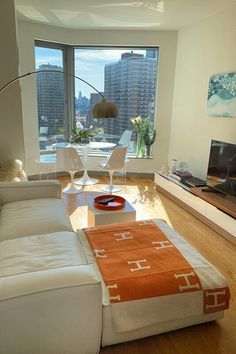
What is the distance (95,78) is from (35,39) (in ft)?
4.14

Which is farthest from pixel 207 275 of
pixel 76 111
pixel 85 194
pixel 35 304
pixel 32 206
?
pixel 76 111

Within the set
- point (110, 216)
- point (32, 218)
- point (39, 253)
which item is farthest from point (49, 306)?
point (110, 216)

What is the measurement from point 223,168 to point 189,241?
1.03 m

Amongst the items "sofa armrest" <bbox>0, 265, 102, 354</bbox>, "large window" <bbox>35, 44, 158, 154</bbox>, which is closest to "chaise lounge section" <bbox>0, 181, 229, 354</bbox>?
"sofa armrest" <bbox>0, 265, 102, 354</bbox>

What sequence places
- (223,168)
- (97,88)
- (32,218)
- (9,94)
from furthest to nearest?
1. (97,88)
2. (9,94)
3. (223,168)
4. (32,218)

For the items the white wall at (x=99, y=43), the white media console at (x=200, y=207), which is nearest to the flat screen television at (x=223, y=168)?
the white media console at (x=200, y=207)

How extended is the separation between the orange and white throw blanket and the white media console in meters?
1.15

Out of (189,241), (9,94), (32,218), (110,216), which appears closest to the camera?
(32,218)

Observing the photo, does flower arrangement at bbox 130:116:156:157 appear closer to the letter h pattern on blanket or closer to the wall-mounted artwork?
the wall-mounted artwork

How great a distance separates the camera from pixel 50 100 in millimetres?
5312

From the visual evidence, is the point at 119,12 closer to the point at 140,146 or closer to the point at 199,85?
the point at 199,85

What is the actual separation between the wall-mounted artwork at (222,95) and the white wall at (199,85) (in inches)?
3.6

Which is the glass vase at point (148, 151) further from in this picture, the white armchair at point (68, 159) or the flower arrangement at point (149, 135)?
the white armchair at point (68, 159)

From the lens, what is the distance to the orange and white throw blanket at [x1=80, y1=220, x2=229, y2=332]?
1.65 metres
